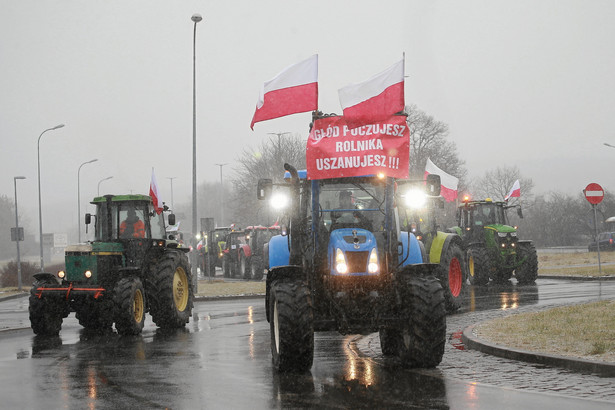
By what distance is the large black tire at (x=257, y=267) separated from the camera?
38.6 meters

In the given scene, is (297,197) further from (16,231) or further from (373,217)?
(16,231)

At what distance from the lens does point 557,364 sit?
1036 centimetres

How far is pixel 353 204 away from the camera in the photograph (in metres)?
11.4

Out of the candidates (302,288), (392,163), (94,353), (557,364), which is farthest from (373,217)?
(94,353)

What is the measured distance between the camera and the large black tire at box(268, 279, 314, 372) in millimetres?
10242

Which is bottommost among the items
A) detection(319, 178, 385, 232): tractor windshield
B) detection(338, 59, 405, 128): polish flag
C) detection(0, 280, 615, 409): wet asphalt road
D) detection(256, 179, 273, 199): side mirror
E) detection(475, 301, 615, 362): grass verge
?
detection(0, 280, 615, 409): wet asphalt road

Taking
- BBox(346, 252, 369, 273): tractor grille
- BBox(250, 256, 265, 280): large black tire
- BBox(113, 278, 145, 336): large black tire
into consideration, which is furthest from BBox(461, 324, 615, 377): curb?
BBox(250, 256, 265, 280): large black tire

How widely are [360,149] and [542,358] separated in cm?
357

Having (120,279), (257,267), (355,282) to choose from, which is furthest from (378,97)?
(257,267)

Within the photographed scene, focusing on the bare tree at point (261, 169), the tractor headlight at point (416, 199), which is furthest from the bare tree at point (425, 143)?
the tractor headlight at point (416, 199)

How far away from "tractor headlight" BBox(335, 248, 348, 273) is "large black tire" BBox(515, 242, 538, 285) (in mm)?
18417

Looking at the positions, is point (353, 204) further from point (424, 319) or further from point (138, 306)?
point (138, 306)

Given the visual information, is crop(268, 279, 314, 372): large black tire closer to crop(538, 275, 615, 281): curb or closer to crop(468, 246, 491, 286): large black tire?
crop(468, 246, 491, 286): large black tire

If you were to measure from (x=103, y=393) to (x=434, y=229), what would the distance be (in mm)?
12210
